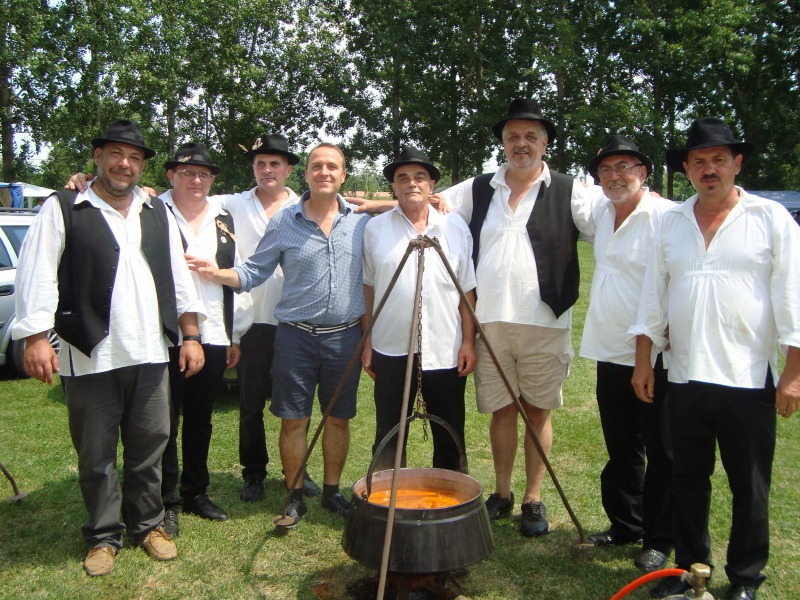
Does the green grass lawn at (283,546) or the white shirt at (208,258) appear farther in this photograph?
the white shirt at (208,258)

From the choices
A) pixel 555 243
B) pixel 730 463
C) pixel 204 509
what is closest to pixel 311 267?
pixel 555 243

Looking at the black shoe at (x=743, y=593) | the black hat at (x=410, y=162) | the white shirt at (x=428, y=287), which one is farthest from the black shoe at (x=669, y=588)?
the black hat at (x=410, y=162)

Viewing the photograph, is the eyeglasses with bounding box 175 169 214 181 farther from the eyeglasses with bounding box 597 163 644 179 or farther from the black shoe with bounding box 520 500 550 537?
the black shoe with bounding box 520 500 550 537

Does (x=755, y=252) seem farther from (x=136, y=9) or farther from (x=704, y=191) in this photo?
(x=136, y=9)

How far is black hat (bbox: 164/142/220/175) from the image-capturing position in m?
4.12

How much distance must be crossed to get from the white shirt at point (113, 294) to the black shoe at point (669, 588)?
107 inches

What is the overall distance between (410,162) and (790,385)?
2.17 meters

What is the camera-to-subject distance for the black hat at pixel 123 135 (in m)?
3.57

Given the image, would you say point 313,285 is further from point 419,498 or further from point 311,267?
point 419,498

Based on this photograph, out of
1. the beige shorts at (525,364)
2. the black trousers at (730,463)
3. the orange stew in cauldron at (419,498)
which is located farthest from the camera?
the beige shorts at (525,364)

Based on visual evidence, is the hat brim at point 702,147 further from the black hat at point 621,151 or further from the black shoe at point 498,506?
the black shoe at point 498,506

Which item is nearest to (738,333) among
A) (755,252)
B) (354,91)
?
(755,252)

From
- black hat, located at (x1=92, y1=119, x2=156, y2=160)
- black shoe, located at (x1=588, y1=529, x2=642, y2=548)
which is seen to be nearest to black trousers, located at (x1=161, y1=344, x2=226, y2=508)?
black hat, located at (x1=92, y1=119, x2=156, y2=160)

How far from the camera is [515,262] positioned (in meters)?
3.94
